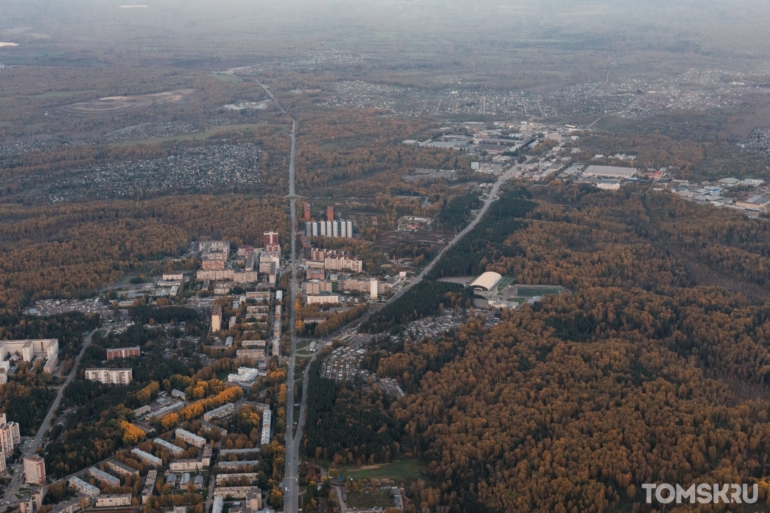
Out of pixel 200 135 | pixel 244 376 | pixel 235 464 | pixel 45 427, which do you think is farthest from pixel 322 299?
pixel 200 135

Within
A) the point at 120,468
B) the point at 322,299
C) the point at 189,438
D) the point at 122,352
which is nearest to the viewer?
the point at 120,468

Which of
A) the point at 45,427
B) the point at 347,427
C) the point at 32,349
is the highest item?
the point at 347,427

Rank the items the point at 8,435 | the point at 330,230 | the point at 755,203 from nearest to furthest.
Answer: the point at 8,435
the point at 330,230
the point at 755,203

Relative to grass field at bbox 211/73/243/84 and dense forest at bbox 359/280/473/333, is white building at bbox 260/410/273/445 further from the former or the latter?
grass field at bbox 211/73/243/84

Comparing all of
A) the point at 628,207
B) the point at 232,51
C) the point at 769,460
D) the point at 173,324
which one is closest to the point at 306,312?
the point at 173,324

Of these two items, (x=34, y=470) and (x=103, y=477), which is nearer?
(x=34, y=470)

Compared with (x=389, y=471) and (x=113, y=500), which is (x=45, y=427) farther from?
(x=389, y=471)
